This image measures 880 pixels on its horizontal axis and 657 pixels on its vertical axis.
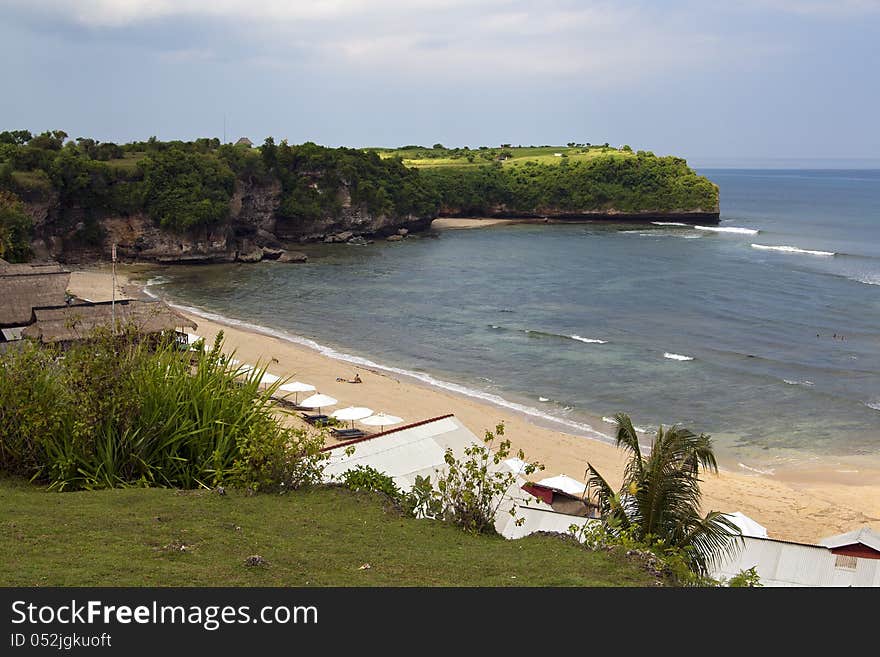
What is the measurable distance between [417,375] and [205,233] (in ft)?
126

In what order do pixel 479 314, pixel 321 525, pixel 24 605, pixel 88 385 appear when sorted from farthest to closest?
pixel 479 314 < pixel 88 385 < pixel 321 525 < pixel 24 605

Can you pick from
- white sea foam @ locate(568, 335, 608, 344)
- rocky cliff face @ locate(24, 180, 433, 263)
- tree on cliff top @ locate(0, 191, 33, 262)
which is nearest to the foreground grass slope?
→ white sea foam @ locate(568, 335, 608, 344)

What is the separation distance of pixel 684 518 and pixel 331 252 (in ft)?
211

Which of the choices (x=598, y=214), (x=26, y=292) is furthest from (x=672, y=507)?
(x=598, y=214)

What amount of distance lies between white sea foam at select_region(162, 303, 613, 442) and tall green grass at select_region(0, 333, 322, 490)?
1676 cm

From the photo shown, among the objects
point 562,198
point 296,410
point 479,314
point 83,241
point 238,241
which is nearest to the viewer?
point 296,410

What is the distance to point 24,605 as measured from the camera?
20.5ft

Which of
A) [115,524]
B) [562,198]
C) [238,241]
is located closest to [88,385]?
[115,524]

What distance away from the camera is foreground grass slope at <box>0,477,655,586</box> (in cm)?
854

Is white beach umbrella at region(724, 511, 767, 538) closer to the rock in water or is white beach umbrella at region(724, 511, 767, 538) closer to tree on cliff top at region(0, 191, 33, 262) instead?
tree on cliff top at region(0, 191, 33, 262)

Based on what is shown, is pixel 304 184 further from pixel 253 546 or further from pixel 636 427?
pixel 253 546

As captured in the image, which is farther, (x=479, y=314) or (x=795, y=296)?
(x=795, y=296)

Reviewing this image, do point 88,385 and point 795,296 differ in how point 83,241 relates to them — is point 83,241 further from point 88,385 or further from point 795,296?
point 88,385

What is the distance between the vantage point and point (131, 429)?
41.3 ft
